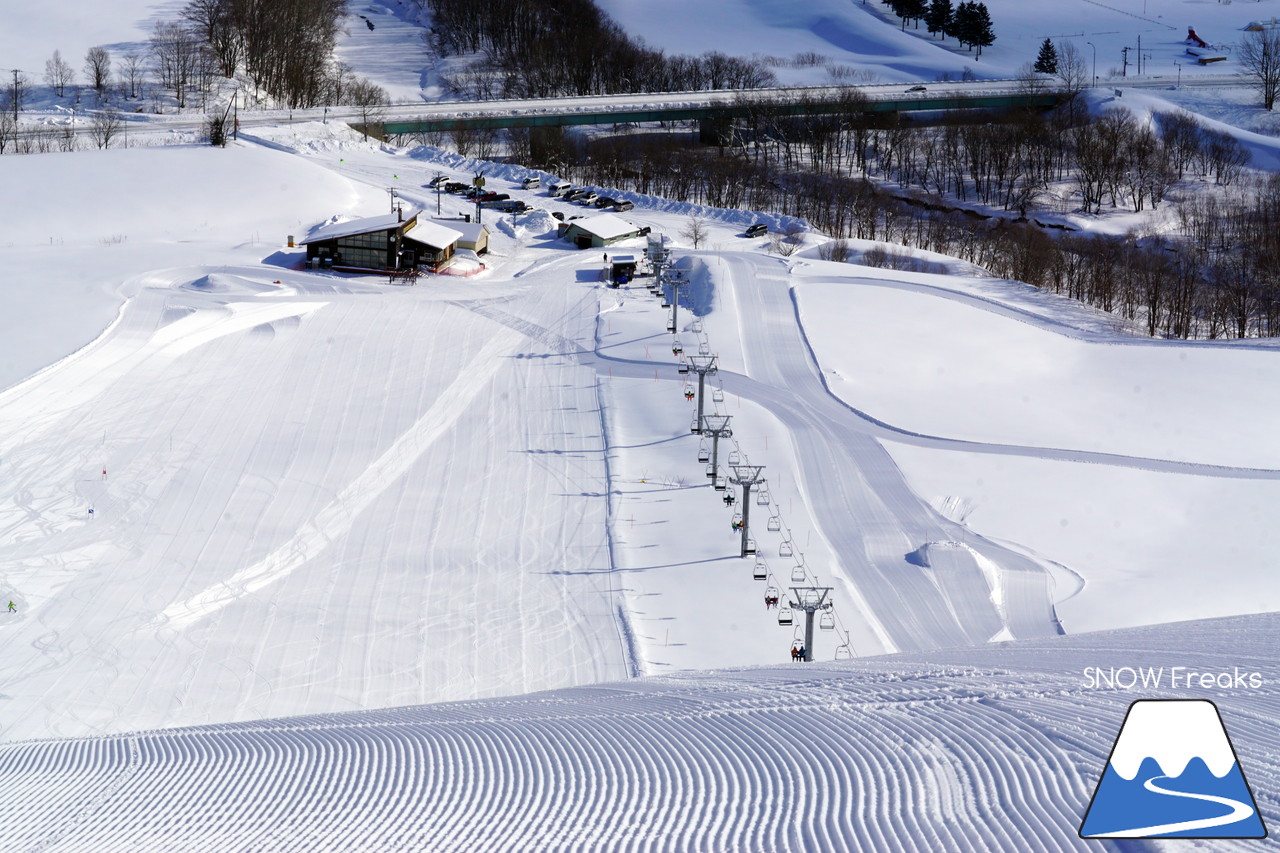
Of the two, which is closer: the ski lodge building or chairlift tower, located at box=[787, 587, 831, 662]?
chairlift tower, located at box=[787, 587, 831, 662]

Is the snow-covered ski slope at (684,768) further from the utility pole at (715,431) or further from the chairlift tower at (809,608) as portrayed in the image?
the utility pole at (715,431)

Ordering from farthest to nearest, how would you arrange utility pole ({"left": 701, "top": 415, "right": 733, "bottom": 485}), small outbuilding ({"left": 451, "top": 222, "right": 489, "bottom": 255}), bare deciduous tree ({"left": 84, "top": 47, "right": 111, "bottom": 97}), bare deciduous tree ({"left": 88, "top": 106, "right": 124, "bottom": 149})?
bare deciduous tree ({"left": 84, "top": 47, "right": 111, "bottom": 97}) → bare deciduous tree ({"left": 88, "top": 106, "right": 124, "bottom": 149}) → small outbuilding ({"left": 451, "top": 222, "right": 489, "bottom": 255}) → utility pole ({"left": 701, "top": 415, "right": 733, "bottom": 485})

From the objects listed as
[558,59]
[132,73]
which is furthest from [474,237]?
[558,59]

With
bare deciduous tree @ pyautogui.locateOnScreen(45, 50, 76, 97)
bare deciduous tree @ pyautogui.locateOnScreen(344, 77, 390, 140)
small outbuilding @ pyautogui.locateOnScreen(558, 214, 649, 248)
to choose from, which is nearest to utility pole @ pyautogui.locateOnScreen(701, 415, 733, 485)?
small outbuilding @ pyautogui.locateOnScreen(558, 214, 649, 248)

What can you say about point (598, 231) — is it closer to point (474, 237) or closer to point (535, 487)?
point (474, 237)

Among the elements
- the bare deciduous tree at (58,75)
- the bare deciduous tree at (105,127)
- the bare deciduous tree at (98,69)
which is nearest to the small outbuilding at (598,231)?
the bare deciduous tree at (105,127)

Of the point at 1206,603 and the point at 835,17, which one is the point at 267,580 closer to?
the point at 1206,603

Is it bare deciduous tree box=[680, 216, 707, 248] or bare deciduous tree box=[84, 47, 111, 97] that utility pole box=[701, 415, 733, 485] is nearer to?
bare deciduous tree box=[680, 216, 707, 248]
